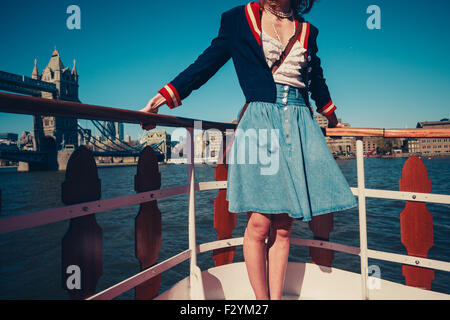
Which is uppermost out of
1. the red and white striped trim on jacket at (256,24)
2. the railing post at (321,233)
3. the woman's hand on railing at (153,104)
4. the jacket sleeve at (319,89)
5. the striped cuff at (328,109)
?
the red and white striped trim on jacket at (256,24)

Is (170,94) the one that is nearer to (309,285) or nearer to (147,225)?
(147,225)

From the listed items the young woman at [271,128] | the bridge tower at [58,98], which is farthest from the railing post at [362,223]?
the bridge tower at [58,98]

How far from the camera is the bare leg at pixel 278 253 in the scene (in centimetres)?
109

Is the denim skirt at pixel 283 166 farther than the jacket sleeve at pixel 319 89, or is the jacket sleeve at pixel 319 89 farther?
the jacket sleeve at pixel 319 89

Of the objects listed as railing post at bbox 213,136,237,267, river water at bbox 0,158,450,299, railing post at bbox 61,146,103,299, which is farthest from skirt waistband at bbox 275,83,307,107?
river water at bbox 0,158,450,299

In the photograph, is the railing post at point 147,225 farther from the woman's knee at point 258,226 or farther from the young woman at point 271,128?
the woman's knee at point 258,226

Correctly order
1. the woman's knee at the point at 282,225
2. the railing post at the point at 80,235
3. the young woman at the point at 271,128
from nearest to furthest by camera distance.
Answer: the railing post at the point at 80,235
the young woman at the point at 271,128
the woman's knee at the point at 282,225

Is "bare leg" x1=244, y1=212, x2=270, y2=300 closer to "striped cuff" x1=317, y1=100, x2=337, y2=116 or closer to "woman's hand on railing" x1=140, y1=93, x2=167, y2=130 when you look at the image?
"woman's hand on railing" x1=140, y1=93, x2=167, y2=130

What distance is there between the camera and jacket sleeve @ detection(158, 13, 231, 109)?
1003 millimetres

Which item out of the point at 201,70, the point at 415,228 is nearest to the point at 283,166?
the point at 201,70

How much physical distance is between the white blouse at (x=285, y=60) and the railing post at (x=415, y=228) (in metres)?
0.74

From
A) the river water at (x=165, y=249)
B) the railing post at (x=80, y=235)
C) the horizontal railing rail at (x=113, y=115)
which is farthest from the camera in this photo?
the river water at (x=165, y=249)

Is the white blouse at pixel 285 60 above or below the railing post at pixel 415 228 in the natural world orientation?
above
